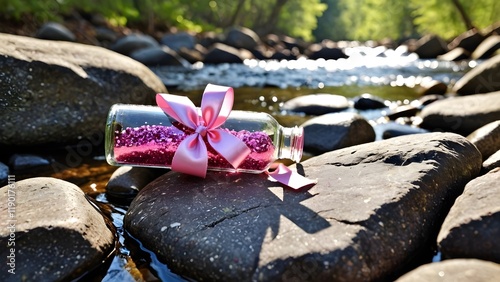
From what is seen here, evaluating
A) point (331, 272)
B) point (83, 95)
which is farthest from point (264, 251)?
point (83, 95)

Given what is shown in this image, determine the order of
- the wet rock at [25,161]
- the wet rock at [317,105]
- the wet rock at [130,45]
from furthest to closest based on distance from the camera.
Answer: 1. the wet rock at [130,45]
2. the wet rock at [317,105]
3. the wet rock at [25,161]

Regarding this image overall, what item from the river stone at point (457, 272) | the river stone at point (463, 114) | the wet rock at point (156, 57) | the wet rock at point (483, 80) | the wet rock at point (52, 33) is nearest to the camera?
the river stone at point (457, 272)

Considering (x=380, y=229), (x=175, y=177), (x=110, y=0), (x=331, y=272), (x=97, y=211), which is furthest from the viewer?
(x=110, y=0)

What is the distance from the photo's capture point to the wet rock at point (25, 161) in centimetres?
363

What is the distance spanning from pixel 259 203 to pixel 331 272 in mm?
608

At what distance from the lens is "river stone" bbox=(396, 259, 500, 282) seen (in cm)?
153

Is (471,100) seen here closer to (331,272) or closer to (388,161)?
(388,161)

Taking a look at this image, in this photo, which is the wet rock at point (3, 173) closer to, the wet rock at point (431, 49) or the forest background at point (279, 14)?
the forest background at point (279, 14)

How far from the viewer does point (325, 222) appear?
210 centimetres

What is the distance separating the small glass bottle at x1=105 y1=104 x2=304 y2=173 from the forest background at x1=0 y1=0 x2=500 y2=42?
436 inches

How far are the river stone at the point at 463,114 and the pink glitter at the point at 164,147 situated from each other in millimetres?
2844

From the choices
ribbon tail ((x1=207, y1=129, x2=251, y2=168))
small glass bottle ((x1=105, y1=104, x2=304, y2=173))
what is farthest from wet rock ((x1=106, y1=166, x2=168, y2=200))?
ribbon tail ((x1=207, y1=129, x2=251, y2=168))

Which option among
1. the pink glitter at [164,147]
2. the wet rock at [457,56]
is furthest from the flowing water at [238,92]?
the wet rock at [457,56]

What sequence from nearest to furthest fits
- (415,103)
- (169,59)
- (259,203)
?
1. (259,203)
2. (415,103)
3. (169,59)
